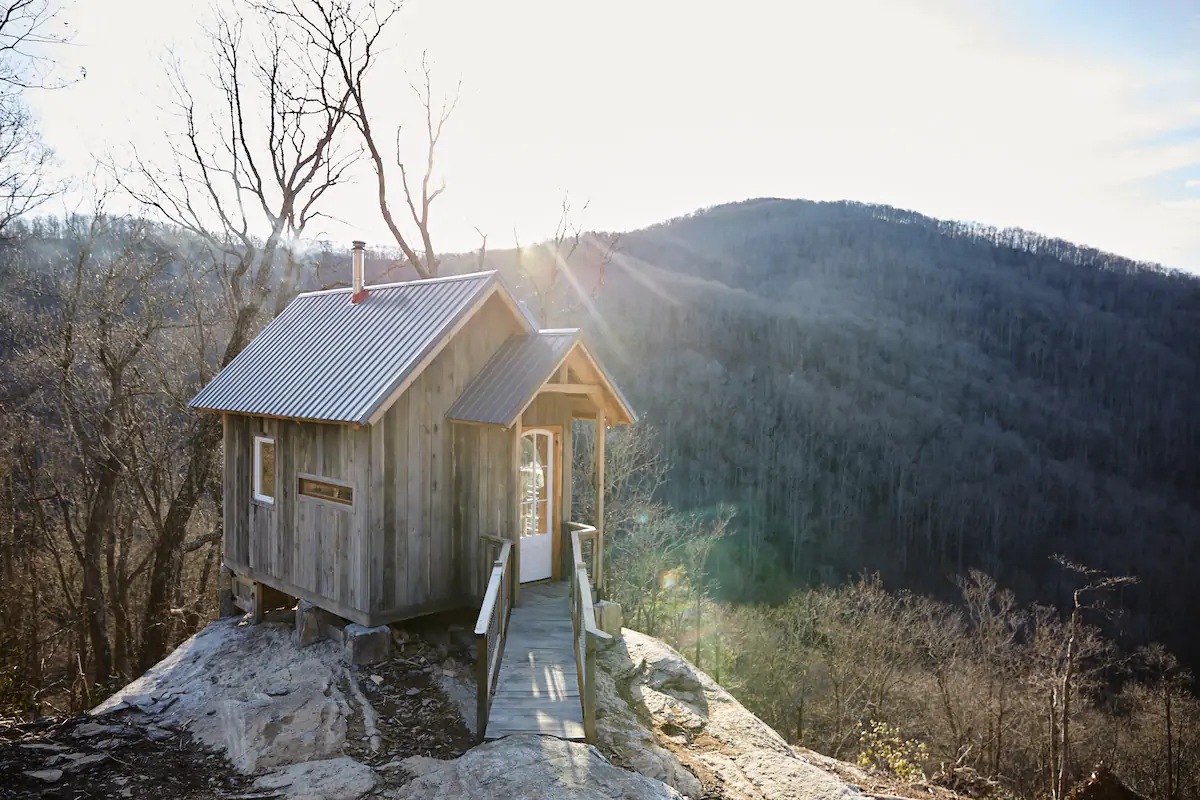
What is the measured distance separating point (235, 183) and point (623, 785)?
1755cm

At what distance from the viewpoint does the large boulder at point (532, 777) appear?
19.6 ft

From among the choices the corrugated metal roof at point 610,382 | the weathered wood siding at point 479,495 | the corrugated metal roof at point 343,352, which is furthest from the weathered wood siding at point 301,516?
the corrugated metal roof at point 610,382

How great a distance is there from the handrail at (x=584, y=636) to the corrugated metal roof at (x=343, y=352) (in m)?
3.34

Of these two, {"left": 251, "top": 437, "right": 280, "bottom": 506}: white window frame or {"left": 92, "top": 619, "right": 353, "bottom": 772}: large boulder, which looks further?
{"left": 251, "top": 437, "right": 280, "bottom": 506}: white window frame

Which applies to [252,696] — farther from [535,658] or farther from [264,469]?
[264,469]

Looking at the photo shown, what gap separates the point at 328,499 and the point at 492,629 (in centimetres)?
358

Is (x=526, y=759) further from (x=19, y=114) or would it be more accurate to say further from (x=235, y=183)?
(x=235, y=183)

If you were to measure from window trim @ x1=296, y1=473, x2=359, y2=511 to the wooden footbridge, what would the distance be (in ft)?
6.26

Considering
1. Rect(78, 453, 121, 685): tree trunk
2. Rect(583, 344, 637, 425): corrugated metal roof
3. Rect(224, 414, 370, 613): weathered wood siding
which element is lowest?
Rect(78, 453, 121, 685): tree trunk

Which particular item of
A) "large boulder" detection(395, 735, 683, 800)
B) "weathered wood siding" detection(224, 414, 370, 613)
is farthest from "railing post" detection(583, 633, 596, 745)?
"weathered wood siding" detection(224, 414, 370, 613)

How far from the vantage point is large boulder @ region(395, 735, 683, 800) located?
5.97m

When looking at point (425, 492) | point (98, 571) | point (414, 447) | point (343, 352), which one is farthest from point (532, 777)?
point (98, 571)

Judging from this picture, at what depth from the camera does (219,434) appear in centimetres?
1669

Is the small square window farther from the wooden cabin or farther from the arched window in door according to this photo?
the arched window in door
